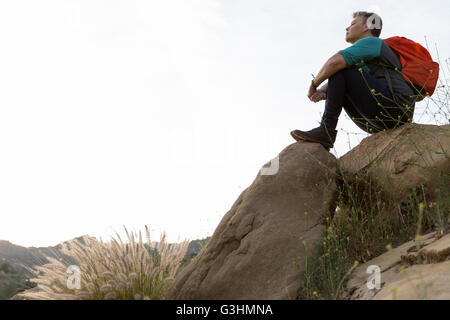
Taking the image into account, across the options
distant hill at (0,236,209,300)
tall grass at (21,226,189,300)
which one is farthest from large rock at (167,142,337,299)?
distant hill at (0,236,209,300)

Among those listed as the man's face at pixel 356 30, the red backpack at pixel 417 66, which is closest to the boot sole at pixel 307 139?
the red backpack at pixel 417 66

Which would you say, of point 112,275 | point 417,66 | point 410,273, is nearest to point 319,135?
point 417,66

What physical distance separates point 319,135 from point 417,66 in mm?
1526

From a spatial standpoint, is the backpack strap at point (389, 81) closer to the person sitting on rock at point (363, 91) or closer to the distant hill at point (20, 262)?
the person sitting on rock at point (363, 91)

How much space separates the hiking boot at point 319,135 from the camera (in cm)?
432

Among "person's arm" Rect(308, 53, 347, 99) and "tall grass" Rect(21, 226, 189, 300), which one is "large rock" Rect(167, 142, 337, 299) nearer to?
"tall grass" Rect(21, 226, 189, 300)

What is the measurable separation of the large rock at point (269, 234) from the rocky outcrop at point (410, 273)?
0.53m

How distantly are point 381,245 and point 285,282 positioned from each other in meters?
1.14

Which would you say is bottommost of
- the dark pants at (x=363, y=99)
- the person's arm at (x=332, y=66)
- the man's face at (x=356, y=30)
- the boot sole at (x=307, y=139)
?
the boot sole at (x=307, y=139)

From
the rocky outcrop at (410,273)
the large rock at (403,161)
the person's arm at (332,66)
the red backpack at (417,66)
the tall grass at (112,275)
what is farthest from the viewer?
the red backpack at (417,66)

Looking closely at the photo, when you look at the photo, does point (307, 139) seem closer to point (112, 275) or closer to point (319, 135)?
point (319, 135)

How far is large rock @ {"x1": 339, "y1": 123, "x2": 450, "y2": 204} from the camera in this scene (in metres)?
4.00
